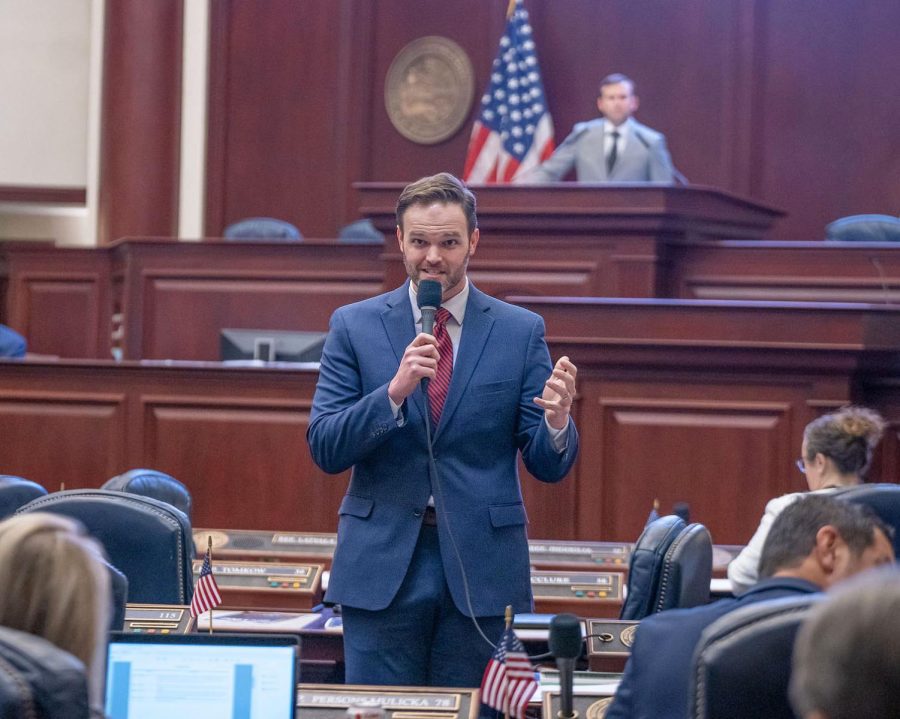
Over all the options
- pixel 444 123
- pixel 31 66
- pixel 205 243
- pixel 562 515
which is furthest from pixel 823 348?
pixel 31 66

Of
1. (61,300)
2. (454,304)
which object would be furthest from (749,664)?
(61,300)

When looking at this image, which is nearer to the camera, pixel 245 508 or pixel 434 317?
pixel 434 317

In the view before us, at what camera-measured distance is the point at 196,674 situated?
7.52ft

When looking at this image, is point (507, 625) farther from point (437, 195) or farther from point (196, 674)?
point (437, 195)

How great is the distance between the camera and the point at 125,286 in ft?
31.4

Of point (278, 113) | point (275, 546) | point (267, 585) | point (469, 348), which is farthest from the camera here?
point (278, 113)

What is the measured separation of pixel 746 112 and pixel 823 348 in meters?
5.39

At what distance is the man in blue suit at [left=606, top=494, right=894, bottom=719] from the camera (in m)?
2.17

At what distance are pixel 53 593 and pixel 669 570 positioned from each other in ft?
6.68

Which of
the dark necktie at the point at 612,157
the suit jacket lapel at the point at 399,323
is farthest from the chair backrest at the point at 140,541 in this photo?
the dark necktie at the point at 612,157

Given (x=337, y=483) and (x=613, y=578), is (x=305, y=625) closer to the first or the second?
(x=613, y=578)

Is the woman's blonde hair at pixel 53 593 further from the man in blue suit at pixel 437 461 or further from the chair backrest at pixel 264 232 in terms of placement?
the chair backrest at pixel 264 232

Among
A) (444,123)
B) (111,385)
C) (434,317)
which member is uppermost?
(444,123)

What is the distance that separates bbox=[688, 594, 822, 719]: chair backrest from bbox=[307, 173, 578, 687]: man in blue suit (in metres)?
1.11
